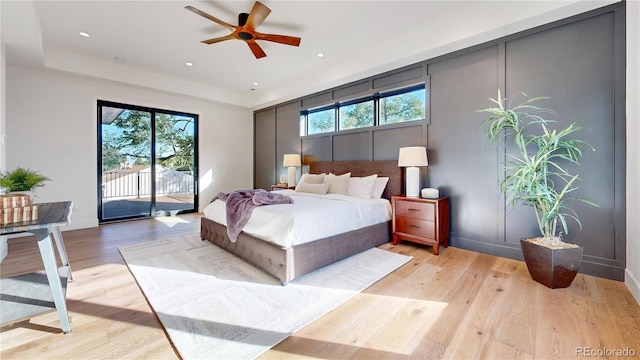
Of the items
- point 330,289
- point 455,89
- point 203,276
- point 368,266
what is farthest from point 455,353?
point 455,89

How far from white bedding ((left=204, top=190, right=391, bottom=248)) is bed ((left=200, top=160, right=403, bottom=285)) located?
0.06 metres

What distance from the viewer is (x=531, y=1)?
2684mm

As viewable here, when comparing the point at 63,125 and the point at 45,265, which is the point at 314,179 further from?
the point at 63,125

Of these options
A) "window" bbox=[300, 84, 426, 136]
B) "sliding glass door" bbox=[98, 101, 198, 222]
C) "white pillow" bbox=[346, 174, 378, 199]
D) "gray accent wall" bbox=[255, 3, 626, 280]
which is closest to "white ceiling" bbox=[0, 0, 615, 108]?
"gray accent wall" bbox=[255, 3, 626, 280]

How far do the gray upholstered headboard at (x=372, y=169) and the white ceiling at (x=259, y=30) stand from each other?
151 cm

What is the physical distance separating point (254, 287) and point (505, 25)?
3844mm

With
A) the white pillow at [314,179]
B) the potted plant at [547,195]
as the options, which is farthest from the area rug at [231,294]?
the white pillow at [314,179]

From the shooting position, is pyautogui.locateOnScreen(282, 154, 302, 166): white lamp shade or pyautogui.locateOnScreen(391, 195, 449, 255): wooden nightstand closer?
pyautogui.locateOnScreen(391, 195, 449, 255): wooden nightstand

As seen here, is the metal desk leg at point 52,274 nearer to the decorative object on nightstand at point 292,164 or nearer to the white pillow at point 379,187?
the white pillow at point 379,187

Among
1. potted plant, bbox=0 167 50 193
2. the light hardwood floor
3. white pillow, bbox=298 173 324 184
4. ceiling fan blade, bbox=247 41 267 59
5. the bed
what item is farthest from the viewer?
white pillow, bbox=298 173 324 184

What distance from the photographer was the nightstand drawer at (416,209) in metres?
3.26

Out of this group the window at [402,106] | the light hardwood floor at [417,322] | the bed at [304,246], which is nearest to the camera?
the light hardwood floor at [417,322]

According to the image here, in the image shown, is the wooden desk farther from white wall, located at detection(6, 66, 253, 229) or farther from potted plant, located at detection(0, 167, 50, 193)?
white wall, located at detection(6, 66, 253, 229)

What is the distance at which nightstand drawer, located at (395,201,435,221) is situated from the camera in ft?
10.7
